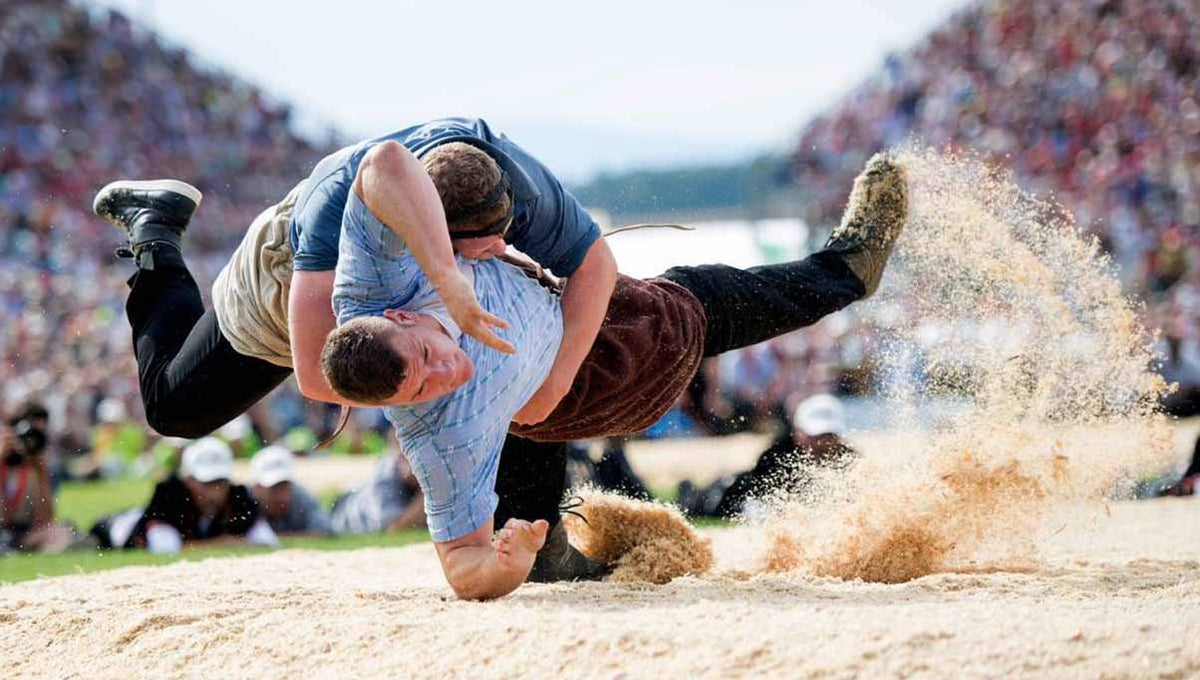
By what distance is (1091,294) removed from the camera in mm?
5777

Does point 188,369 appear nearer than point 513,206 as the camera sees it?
No

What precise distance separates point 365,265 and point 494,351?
46 centimetres

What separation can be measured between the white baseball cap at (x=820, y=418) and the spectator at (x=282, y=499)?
3.10 meters

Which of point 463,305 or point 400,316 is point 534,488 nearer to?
point 400,316

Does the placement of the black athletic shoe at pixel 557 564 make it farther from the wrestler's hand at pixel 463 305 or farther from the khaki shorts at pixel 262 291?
the wrestler's hand at pixel 463 305

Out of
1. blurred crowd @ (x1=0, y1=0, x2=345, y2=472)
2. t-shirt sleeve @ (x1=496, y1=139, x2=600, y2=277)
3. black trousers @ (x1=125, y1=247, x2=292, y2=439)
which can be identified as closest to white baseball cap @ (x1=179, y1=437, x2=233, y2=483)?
black trousers @ (x1=125, y1=247, x2=292, y2=439)

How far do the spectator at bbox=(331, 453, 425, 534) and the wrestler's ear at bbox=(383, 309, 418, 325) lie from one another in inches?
220

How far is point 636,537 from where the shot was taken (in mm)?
5293

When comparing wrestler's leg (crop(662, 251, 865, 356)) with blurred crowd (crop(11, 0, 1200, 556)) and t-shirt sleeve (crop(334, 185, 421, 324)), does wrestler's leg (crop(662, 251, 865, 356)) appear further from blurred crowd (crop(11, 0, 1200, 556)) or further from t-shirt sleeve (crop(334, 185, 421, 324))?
blurred crowd (crop(11, 0, 1200, 556))

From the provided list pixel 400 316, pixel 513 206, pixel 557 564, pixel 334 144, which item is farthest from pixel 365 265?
pixel 334 144

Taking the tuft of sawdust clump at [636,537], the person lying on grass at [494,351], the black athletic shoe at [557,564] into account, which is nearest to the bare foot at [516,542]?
the person lying on grass at [494,351]

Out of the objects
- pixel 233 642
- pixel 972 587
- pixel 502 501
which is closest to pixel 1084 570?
pixel 972 587

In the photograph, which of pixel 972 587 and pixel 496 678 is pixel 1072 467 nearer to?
pixel 972 587

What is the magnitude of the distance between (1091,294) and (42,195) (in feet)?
57.0
